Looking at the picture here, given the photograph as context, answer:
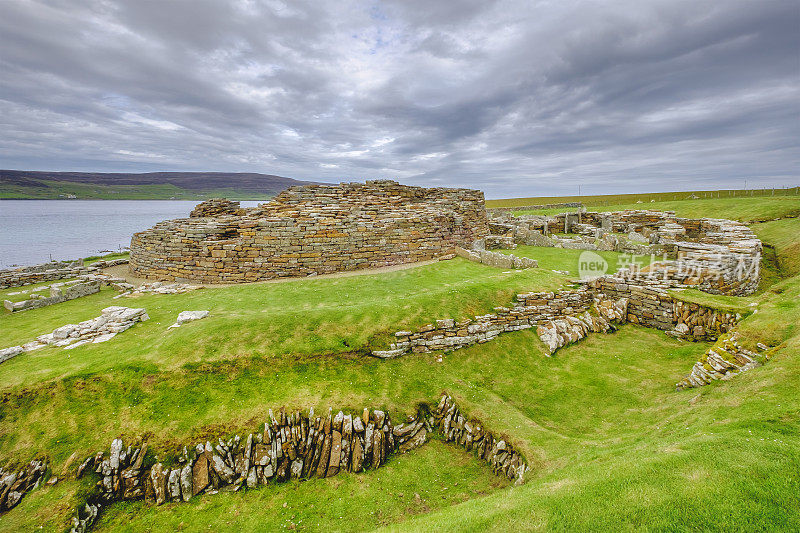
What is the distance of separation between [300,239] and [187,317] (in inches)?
279

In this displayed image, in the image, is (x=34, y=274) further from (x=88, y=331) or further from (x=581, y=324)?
(x=581, y=324)

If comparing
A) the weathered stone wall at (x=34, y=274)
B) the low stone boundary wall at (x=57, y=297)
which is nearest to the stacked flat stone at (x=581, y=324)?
the low stone boundary wall at (x=57, y=297)

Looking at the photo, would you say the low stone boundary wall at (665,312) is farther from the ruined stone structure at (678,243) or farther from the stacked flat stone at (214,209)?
the stacked flat stone at (214,209)

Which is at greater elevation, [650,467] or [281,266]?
[281,266]

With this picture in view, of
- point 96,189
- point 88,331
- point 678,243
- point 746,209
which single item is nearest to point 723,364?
point 678,243

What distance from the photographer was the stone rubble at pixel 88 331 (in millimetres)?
10352

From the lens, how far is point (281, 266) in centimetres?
1730

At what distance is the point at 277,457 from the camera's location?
7.92 metres

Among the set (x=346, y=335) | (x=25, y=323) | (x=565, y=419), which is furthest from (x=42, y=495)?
(x=565, y=419)

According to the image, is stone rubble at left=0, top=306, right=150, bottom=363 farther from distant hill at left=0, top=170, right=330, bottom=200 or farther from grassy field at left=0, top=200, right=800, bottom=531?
distant hill at left=0, top=170, right=330, bottom=200

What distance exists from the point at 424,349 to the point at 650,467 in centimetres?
698

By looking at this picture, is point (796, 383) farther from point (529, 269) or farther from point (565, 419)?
point (529, 269)

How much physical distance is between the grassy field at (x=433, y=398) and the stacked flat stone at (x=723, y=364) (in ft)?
1.48

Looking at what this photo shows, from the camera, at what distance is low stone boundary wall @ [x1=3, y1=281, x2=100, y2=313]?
1409cm
